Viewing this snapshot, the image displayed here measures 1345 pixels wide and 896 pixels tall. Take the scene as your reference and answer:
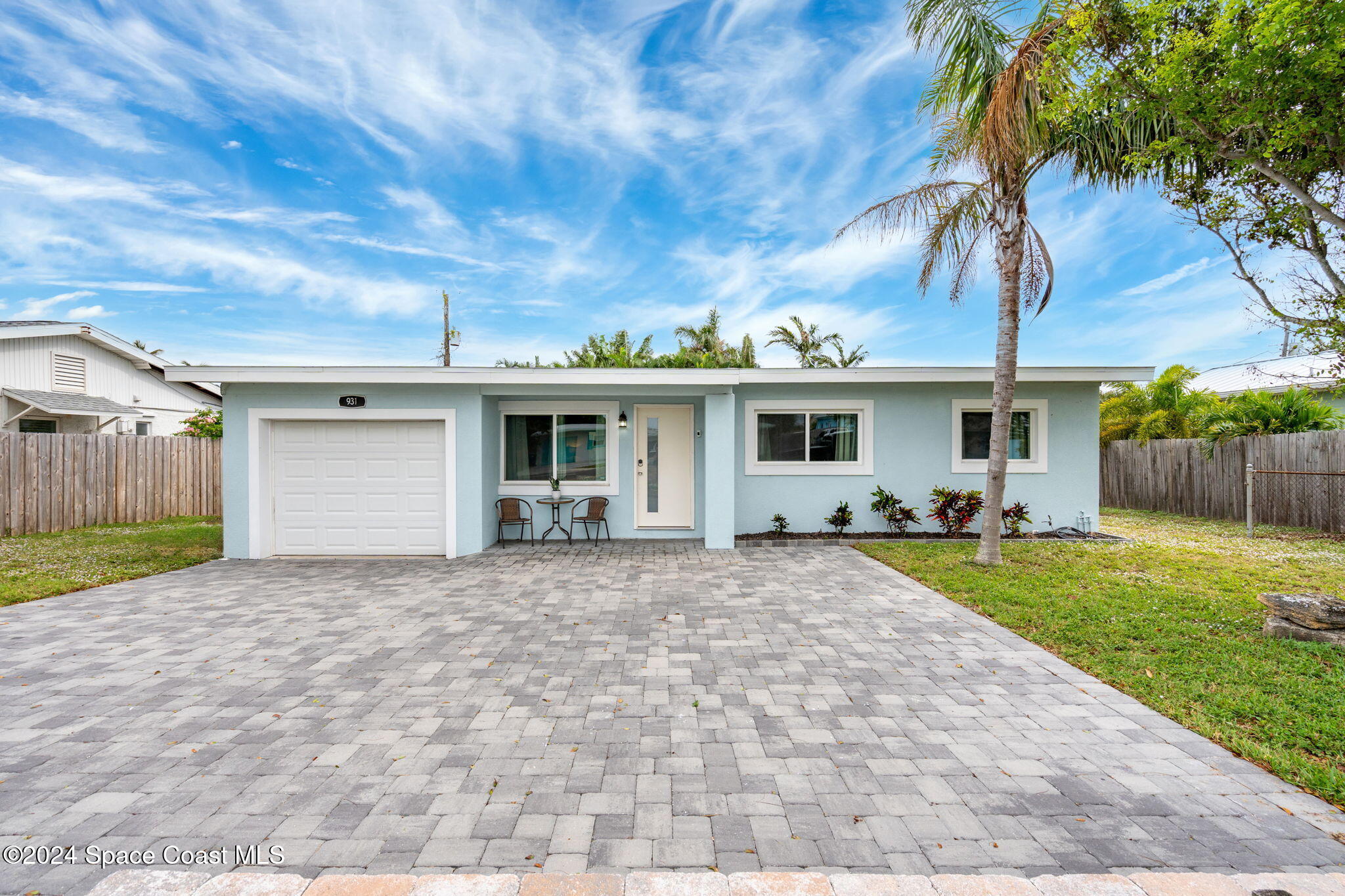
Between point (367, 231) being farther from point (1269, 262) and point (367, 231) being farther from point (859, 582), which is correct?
point (1269, 262)

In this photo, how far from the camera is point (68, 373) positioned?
14586mm

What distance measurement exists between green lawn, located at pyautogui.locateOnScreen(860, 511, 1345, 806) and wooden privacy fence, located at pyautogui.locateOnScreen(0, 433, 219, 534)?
14.7 m

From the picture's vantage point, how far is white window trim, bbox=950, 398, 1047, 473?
9453mm

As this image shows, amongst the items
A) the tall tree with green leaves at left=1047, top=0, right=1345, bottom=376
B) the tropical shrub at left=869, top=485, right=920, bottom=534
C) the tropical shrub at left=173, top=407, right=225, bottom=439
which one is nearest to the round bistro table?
the tropical shrub at left=869, top=485, right=920, bottom=534

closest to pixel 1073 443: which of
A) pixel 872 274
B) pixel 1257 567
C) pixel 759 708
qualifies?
pixel 1257 567

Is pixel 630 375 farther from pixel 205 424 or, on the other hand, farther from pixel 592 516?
pixel 205 424

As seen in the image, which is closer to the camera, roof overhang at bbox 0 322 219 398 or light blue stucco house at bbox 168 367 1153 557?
light blue stucco house at bbox 168 367 1153 557

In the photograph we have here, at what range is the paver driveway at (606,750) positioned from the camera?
7.00 ft

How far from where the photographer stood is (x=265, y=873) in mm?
1976

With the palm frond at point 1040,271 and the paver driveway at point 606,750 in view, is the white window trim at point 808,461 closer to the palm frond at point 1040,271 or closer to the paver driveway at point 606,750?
the palm frond at point 1040,271

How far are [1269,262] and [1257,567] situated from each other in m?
3.65

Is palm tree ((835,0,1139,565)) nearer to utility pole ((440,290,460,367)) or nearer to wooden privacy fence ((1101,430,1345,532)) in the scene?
wooden privacy fence ((1101,430,1345,532))

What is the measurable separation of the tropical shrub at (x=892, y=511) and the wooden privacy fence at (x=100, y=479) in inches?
582

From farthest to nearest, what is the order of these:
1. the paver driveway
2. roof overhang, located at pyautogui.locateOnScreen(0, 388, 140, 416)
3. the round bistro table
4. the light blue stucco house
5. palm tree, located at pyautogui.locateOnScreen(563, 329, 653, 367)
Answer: palm tree, located at pyautogui.locateOnScreen(563, 329, 653, 367)
roof overhang, located at pyautogui.locateOnScreen(0, 388, 140, 416)
the round bistro table
the light blue stucco house
the paver driveway
